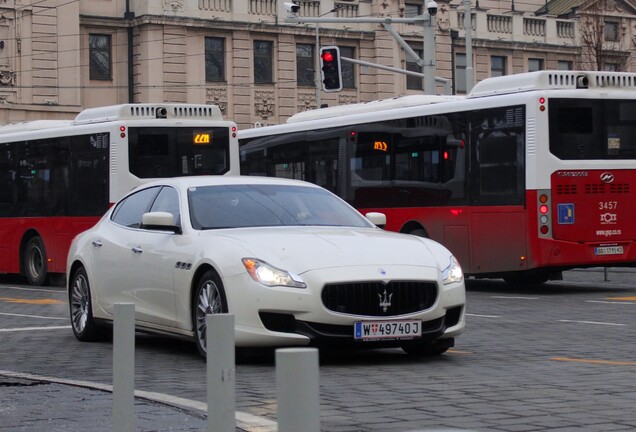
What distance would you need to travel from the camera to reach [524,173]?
21.1m

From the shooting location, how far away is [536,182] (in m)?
20.9

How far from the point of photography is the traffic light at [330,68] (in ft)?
115

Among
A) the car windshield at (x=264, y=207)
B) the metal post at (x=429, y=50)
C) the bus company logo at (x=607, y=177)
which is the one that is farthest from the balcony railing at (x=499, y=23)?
the car windshield at (x=264, y=207)

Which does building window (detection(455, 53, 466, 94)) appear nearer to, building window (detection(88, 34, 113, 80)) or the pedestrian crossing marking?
building window (detection(88, 34, 113, 80))

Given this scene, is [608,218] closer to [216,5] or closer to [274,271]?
[274,271]

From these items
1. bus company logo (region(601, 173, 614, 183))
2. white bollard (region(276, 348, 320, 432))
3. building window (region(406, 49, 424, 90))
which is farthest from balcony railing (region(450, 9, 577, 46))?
white bollard (region(276, 348, 320, 432))

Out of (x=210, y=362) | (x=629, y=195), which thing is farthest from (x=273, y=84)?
(x=210, y=362)

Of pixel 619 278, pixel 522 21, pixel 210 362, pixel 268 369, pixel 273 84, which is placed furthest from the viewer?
pixel 522 21

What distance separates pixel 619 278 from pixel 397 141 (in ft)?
15.7

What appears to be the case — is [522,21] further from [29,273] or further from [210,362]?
[210,362]

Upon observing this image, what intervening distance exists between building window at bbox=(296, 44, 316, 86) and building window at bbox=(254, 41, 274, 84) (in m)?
1.39

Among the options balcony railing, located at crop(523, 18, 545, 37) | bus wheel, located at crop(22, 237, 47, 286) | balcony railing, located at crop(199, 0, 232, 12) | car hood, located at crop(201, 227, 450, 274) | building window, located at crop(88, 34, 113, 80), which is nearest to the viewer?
car hood, located at crop(201, 227, 450, 274)

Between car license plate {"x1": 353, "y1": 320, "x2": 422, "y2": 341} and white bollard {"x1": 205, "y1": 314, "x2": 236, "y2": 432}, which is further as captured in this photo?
car license plate {"x1": 353, "y1": 320, "x2": 422, "y2": 341}

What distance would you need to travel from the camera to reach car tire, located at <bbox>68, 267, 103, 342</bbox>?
13164mm
